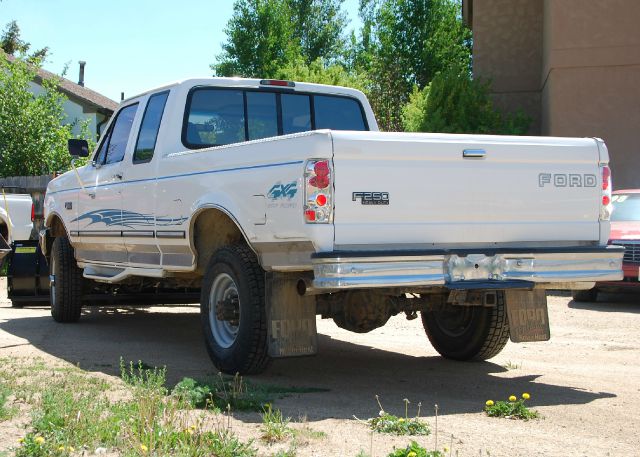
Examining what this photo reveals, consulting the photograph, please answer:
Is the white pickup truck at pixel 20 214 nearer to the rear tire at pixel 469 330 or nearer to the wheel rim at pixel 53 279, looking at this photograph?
the wheel rim at pixel 53 279

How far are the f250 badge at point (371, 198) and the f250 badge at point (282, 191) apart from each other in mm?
397

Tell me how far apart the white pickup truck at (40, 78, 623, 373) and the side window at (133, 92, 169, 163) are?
0.05 meters

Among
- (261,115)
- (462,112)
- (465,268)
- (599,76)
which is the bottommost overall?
(465,268)

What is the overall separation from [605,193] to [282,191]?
246 cm

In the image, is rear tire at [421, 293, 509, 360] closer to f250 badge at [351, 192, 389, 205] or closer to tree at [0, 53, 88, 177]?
f250 badge at [351, 192, 389, 205]

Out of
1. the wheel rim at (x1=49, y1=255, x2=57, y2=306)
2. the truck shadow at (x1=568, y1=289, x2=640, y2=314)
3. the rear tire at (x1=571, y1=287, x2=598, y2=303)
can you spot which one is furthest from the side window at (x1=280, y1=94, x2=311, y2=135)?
the rear tire at (x1=571, y1=287, x2=598, y2=303)

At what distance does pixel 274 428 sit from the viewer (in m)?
5.40

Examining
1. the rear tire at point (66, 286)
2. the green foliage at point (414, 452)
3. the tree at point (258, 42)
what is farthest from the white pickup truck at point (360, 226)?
the tree at point (258, 42)

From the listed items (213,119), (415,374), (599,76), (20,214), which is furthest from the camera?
(20,214)

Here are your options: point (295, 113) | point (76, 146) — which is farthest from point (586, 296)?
point (76, 146)

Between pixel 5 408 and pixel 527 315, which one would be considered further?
pixel 527 315

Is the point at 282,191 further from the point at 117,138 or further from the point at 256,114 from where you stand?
the point at 117,138

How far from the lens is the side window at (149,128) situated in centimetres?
887

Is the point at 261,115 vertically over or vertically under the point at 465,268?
over
